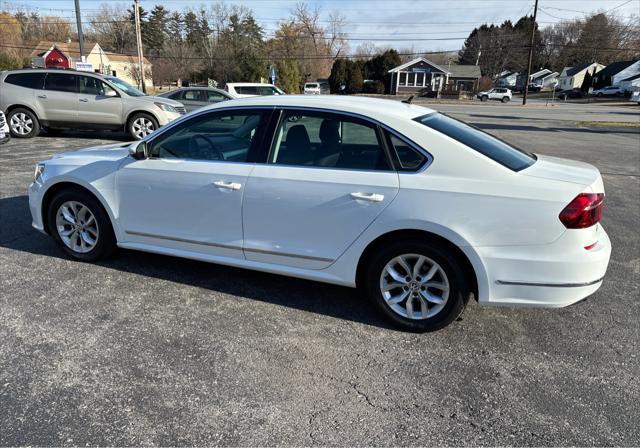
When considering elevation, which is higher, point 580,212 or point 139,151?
point 139,151

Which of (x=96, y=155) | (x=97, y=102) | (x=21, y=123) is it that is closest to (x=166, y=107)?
(x=97, y=102)

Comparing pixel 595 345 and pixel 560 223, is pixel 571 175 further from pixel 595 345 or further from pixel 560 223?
pixel 595 345

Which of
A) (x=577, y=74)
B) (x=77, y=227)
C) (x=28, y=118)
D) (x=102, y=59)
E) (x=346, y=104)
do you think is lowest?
(x=77, y=227)

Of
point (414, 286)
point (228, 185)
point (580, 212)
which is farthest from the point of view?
point (228, 185)

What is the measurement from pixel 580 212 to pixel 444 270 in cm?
93

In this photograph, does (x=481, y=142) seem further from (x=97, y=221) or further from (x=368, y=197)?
(x=97, y=221)

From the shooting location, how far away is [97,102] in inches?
470

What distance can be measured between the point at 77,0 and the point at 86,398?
21002 mm

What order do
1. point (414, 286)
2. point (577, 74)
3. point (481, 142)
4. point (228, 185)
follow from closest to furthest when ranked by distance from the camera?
point (414, 286)
point (481, 142)
point (228, 185)
point (577, 74)

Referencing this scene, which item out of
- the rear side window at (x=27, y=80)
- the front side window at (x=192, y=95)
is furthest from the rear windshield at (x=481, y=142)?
the front side window at (x=192, y=95)

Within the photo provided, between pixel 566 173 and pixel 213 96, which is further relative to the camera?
pixel 213 96

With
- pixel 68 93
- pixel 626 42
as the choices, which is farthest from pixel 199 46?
pixel 626 42

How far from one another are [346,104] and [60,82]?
36.9 ft

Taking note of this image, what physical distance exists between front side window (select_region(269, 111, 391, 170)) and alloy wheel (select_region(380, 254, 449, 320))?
711 millimetres
